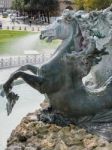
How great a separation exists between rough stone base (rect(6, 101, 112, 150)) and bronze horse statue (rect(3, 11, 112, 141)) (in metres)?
0.35

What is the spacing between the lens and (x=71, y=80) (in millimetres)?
13359

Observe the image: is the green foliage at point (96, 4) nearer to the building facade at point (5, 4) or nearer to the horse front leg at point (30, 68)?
the horse front leg at point (30, 68)

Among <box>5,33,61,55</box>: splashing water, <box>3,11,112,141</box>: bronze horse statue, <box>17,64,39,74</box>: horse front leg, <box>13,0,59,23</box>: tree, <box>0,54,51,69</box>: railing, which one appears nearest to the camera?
<box>3,11,112,141</box>: bronze horse statue

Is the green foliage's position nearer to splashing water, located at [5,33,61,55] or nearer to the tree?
the tree

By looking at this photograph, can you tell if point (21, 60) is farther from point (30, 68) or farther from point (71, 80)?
point (71, 80)

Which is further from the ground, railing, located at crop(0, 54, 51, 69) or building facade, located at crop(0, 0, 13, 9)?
railing, located at crop(0, 54, 51, 69)

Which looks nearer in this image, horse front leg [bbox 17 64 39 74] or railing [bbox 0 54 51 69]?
horse front leg [bbox 17 64 39 74]

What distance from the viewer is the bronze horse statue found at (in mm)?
13188

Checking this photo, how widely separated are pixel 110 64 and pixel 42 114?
2.33 meters

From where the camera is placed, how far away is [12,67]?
26.6 meters

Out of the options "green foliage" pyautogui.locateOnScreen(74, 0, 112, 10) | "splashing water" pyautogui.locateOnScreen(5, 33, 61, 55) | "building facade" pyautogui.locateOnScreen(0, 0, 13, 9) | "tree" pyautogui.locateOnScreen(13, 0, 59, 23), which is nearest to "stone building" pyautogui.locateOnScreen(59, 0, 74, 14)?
"tree" pyautogui.locateOnScreen(13, 0, 59, 23)

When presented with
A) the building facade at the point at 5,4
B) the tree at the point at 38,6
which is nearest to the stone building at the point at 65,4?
the tree at the point at 38,6

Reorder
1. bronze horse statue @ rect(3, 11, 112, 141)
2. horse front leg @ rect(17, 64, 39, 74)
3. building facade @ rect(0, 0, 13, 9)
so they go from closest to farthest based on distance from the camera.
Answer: bronze horse statue @ rect(3, 11, 112, 141), horse front leg @ rect(17, 64, 39, 74), building facade @ rect(0, 0, 13, 9)

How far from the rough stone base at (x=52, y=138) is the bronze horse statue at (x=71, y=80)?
352 mm
